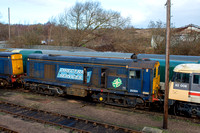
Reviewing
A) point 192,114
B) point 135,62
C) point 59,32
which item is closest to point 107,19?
point 59,32

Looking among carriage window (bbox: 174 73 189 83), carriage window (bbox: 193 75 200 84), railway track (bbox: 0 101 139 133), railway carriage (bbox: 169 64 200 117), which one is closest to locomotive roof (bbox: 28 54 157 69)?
carriage window (bbox: 174 73 189 83)

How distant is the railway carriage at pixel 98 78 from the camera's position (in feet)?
35.3

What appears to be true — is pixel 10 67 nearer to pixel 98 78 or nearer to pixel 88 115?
pixel 98 78

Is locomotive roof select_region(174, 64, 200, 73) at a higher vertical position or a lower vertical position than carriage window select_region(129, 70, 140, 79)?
higher

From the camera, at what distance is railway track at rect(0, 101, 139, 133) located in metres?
8.77

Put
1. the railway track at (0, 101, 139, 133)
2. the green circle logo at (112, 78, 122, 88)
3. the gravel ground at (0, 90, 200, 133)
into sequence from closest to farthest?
the railway track at (0, 101, 139, 133) < the gravel ground at (0, 90, 200, 133) < the green circle logo at (112, 78, 122, 88)

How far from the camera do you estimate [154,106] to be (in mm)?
12625

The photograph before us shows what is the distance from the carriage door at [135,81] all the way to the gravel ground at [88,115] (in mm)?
1580

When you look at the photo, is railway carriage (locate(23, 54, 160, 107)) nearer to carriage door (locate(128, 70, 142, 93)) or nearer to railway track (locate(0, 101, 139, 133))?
carriage door (locate(128, 70, 142, 93))

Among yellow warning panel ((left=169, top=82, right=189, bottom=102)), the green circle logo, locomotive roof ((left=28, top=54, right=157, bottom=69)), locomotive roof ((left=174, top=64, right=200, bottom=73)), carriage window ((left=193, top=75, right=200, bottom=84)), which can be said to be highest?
locomotive roof ((left=28, top=54, right=157, bottom=69))

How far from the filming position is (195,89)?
30.7ft

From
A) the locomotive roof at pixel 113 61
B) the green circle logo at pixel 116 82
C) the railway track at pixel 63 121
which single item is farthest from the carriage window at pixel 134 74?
the railway track at pixel 63 121

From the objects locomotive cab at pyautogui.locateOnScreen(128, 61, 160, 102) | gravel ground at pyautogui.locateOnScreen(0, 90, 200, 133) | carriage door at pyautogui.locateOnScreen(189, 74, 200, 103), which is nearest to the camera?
gravel ground at pyautogui.locateOnScreen(0, 90, 200, 133)

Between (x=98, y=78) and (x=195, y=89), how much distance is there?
6.01m
